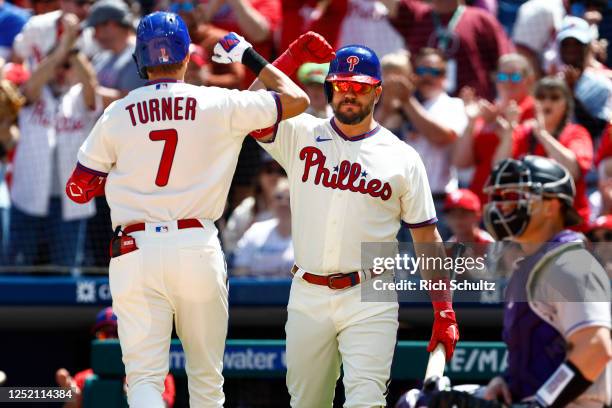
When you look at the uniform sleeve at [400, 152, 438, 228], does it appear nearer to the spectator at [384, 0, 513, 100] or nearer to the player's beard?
the player's beard

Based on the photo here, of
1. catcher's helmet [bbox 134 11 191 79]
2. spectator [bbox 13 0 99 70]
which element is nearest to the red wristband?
catcher's helmet [bbox 134 11 191 79]

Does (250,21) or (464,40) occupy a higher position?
(250,21)

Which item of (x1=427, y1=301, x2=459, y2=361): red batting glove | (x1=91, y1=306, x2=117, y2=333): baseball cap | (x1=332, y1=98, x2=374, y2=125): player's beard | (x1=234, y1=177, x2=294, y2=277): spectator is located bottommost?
(x1=91, y1=306, x2=117, y2=333): baseball cap

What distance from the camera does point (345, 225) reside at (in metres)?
5.19

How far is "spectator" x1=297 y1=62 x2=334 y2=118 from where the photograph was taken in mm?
7812

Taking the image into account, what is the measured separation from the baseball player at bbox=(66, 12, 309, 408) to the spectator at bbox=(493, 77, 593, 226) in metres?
2.97

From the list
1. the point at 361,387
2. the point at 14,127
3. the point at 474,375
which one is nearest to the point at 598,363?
the point at 361,387

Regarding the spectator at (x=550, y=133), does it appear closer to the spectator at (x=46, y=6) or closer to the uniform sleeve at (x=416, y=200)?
the uniform sleeve at (x=416, y=200)

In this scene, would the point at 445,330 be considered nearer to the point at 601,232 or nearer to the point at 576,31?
the point at 601,232

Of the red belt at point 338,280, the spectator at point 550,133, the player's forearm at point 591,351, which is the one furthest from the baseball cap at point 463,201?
the player's forearm at point 591,351

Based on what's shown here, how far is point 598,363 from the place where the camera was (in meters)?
3.99

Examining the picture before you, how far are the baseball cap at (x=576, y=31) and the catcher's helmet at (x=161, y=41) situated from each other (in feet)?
12.5

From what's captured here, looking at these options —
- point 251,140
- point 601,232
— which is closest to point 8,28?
point 251,140

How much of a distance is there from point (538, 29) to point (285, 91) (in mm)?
3967
